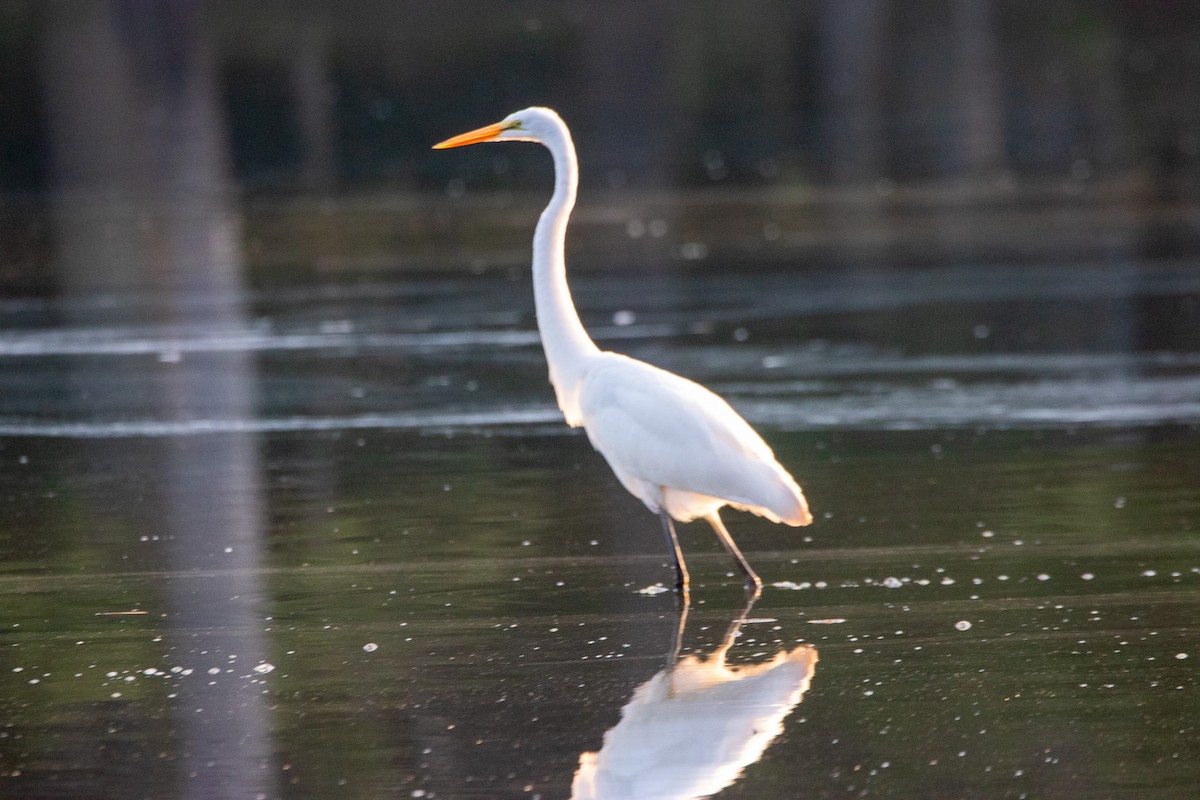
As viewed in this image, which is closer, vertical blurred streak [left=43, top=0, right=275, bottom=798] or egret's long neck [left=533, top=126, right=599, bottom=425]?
vertical blurred streak [left=43, top=0, right=275, bottom=798]

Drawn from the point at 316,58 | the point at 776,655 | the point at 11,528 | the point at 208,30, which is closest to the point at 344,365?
the point at 11,528

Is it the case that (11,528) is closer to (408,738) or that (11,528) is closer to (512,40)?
(408,738)

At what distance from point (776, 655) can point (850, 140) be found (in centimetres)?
2718

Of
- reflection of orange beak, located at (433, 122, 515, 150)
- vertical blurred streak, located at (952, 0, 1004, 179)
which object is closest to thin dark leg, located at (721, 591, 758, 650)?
reflection of orange beak, located at (433, 122, 515, 150)

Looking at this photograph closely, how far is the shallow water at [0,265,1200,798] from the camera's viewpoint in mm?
5230

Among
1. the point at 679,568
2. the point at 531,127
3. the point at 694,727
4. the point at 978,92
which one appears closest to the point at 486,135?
the point at 531,127

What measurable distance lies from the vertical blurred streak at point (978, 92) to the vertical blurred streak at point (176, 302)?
456 inches

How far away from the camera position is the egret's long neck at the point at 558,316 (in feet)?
26.5

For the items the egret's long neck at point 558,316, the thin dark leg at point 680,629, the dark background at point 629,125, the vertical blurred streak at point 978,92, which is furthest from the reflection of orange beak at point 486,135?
the vertical blurred streak at point 978,92

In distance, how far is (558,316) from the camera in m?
8.12

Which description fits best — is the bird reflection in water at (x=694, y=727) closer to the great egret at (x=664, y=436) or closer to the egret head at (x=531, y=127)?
the great egret at (x=664, y=436)

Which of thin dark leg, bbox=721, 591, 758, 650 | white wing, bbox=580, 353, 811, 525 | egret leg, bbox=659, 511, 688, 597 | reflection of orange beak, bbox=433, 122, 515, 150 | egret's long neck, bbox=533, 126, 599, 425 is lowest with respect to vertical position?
thin dark leg, bbox=721, 591, 758, 650

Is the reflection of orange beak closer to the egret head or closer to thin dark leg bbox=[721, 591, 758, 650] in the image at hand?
the egret head

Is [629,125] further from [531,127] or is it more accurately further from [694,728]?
[694,728]
